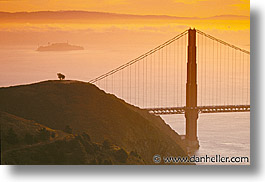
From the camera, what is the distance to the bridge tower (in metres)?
26.3

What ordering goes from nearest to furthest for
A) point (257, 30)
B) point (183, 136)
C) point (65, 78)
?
1. point (257, 30)
2. point (65, 78)
3. point (183, 136)

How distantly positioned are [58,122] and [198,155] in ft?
17.4

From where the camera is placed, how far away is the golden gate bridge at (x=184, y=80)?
2564 centimetres

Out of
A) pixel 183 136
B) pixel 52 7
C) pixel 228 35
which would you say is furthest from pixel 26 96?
pixel 228 35

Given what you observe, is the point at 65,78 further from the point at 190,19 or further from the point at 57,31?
the point at 190,19

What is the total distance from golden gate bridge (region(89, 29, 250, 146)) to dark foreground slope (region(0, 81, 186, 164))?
62cm

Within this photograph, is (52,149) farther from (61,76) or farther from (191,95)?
(191,95)

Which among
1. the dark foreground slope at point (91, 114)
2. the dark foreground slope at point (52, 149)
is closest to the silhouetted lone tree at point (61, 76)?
the dark foreground slope at point (91, 114)

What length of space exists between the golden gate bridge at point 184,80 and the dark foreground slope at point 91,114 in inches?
24.5

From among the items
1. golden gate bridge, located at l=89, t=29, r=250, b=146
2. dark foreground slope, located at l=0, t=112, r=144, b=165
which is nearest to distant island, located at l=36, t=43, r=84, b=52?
golden gate bridge, located at l=89, t=29, r=250, b=146

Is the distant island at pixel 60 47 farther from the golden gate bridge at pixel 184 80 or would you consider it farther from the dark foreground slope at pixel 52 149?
the dark foreground slope at pixel 52 149

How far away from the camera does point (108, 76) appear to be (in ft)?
84.5

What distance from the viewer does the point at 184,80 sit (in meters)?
27.9

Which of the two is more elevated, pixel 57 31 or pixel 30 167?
pixel 57 31
